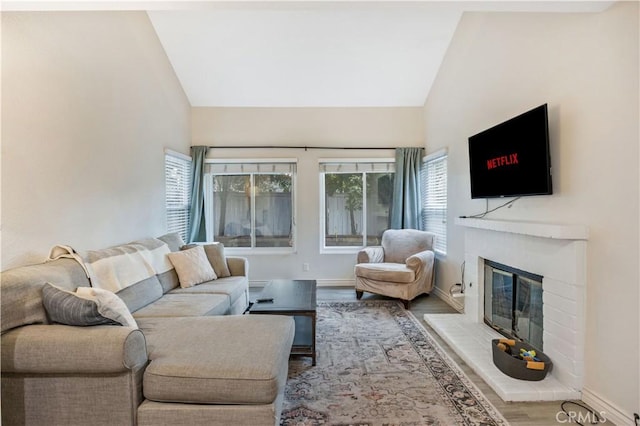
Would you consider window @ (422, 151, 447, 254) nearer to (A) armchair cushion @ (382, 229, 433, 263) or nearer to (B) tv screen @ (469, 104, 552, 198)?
(A) armchair cushion @ (382, 229, 433, 263)

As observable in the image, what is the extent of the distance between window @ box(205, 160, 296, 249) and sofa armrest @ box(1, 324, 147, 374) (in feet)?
11.6

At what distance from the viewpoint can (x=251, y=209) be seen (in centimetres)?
509

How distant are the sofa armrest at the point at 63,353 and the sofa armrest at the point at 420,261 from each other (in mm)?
3155

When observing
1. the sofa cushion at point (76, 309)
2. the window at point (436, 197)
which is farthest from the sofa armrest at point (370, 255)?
the sofa cushion at point (76, 309)

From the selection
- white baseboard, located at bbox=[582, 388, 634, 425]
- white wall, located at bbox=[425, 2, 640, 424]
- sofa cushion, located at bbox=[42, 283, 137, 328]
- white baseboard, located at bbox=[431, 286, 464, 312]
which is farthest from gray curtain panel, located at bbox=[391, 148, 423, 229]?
sofa cushion, located at bbox=[42, 283, 137, 328]

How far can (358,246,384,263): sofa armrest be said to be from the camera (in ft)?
14.4

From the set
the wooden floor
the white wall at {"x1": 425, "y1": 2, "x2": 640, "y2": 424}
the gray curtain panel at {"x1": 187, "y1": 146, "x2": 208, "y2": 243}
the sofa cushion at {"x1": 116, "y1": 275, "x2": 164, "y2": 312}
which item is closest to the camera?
the white wall at {"x1": 425, "y1": 2, "x2": 640, "y2": 424}

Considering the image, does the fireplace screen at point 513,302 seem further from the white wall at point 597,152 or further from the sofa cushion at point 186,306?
the sofa cushion at point 186,306

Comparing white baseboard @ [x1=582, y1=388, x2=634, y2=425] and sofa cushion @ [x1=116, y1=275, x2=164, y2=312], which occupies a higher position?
sofa cushion @ [x1=116, y1=275, x2=164, y2=312]

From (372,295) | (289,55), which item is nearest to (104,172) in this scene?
(289,55)

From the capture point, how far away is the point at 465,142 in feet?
11.8

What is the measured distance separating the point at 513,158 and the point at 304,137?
305 cm

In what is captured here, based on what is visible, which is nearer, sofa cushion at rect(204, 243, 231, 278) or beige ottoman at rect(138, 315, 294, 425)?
beige ottoman at rect(138, 315, 294, 425)

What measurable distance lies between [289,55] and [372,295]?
3.34 metres
